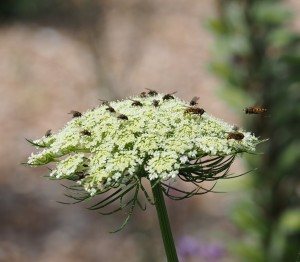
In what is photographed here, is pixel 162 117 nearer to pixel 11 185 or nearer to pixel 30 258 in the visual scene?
pixel 30 258

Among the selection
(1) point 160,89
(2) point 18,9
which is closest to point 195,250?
(1) point 160,89

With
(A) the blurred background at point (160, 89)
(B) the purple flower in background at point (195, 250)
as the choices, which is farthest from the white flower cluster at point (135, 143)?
(B) the purple flower in background at point (195, 250)

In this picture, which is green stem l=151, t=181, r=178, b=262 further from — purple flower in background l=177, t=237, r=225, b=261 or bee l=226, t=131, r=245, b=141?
purple flower in background l=177, t=237, r=225, b=261

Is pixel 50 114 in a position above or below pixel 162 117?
above

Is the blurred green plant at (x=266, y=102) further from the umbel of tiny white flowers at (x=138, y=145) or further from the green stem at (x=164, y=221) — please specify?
the green stem at (x=164, y=221)

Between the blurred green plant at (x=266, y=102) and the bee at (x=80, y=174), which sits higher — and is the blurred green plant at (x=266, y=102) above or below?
above

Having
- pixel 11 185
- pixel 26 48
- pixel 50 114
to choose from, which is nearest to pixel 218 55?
pixel 11 185
